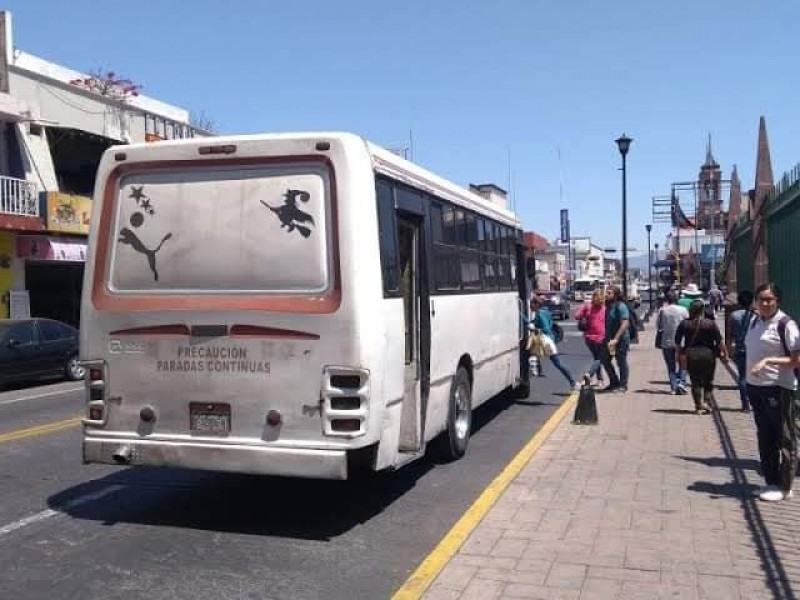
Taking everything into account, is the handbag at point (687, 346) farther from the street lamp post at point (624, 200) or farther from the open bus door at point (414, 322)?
the street lamp post at point (624, 200)

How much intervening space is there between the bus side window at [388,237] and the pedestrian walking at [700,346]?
6433 millimetres

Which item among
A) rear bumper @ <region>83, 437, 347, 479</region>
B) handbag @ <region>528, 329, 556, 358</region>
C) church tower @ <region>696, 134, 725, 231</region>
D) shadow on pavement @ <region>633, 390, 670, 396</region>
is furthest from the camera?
church tower @ <region>696, 134, 725, 231</region>

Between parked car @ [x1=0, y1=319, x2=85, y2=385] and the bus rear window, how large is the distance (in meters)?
10.7

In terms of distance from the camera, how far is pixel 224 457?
6543 millimetres

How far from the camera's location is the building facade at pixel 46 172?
24.7m

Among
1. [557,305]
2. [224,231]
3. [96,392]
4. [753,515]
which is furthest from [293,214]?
[557,305]

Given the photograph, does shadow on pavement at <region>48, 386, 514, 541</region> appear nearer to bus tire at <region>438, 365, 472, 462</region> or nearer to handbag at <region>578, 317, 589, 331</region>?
bus tire at <region>438, 365, 472, 462</region>

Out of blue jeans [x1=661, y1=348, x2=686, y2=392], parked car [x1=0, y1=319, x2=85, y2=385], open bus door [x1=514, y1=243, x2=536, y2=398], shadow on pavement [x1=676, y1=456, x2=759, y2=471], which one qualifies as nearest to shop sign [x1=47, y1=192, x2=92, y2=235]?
parked car [x1=0, y1=319, x2=85, y2=385]

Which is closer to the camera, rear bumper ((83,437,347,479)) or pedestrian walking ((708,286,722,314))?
rear bumper ((83,437,347,479))

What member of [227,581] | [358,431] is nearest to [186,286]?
[358,431]

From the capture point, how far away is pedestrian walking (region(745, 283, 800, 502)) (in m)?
7.21

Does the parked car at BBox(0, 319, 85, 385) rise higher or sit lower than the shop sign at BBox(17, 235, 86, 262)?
lower

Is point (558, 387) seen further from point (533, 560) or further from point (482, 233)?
point (533, 560)

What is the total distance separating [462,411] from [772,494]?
3.40 metres
